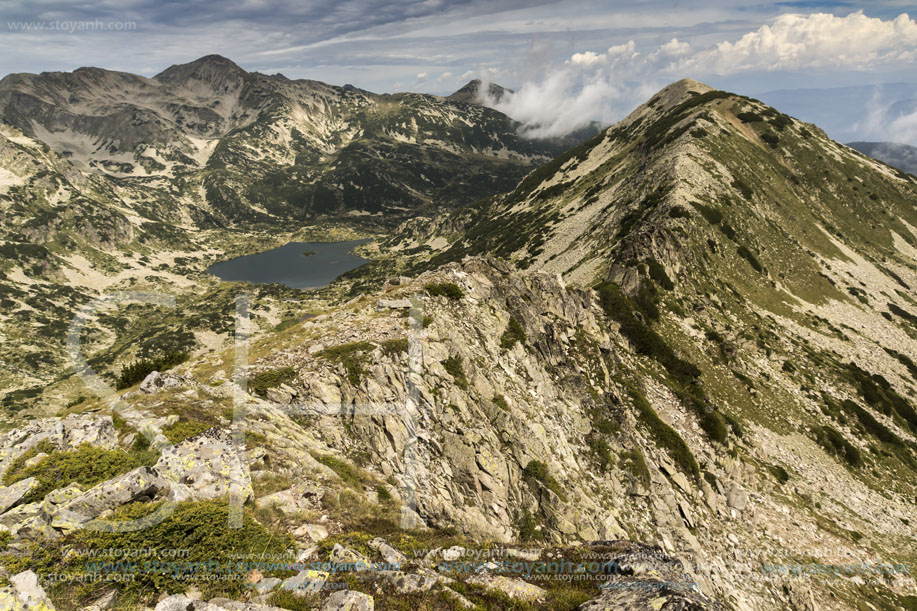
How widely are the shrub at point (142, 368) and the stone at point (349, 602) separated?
23.3m

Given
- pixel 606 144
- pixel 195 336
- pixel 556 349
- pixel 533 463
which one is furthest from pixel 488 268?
pixel 195 336

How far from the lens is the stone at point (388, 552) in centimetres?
1429

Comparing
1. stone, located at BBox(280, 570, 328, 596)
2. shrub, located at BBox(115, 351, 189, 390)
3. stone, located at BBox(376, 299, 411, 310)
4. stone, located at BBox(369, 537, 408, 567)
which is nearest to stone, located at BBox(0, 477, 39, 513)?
stone, located at BBox(280, 570, 328, 596)

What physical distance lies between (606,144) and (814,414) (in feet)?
537

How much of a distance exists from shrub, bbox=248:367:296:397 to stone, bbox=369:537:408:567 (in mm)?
14333

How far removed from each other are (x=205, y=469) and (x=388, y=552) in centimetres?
866

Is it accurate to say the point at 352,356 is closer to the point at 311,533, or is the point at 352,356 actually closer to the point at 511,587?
the point at 311,533

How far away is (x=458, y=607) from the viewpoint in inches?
484

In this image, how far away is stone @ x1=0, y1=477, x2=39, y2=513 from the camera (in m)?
12.4

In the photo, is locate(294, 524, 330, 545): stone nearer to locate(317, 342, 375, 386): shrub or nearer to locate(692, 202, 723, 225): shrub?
locate(317, 342, 375, 386): shrub

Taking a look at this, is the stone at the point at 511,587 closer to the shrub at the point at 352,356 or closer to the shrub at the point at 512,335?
the shrub at the point at 352,356

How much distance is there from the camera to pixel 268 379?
85.5 feet

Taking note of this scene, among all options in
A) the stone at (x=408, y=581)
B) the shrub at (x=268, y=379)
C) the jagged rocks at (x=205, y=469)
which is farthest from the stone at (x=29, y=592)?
the shrub at (x=268, y=379)

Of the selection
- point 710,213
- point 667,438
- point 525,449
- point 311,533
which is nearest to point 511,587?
point 311,533
